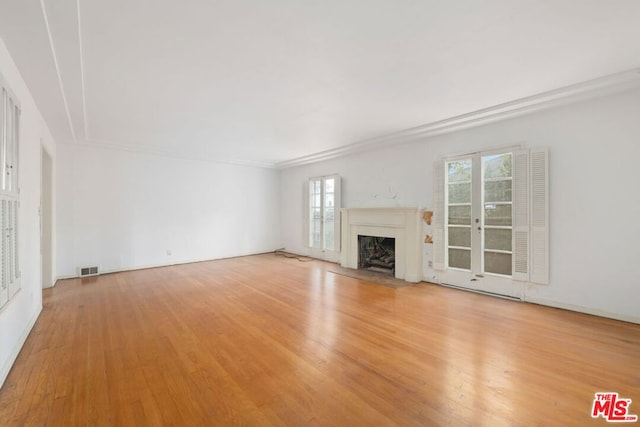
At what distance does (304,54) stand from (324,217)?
4.99 m

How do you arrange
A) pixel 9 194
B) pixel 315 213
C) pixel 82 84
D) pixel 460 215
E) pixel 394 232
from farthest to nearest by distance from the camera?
1. pixel 315 213
2. pixel 394 232
3. pixel 460 215
4. pixel 82 84
5. pixel 9 194

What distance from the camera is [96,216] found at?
18.3ft

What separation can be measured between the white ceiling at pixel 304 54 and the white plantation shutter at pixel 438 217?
3.21ft

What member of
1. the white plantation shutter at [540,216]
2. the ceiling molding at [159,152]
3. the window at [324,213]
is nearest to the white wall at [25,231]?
the ceiling molding at [159,152]

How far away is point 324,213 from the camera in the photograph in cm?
721

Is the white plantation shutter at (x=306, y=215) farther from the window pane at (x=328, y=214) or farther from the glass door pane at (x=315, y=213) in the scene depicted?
the window pane at (x=328, y=214)

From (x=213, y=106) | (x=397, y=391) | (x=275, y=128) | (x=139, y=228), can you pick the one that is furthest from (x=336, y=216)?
(x=397, y=391)

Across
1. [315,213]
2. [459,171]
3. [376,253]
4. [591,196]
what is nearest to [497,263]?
[591,196]

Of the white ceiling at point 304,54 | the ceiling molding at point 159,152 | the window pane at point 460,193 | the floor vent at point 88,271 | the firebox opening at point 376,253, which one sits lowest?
the floor vent at point 88,271

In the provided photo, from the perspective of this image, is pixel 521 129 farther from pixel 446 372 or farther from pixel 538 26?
pixel 446 372

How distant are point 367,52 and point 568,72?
2174mm

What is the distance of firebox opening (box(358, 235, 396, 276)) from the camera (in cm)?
583

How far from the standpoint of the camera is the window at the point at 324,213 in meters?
6.78

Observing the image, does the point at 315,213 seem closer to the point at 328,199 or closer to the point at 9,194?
the point at 328,199
